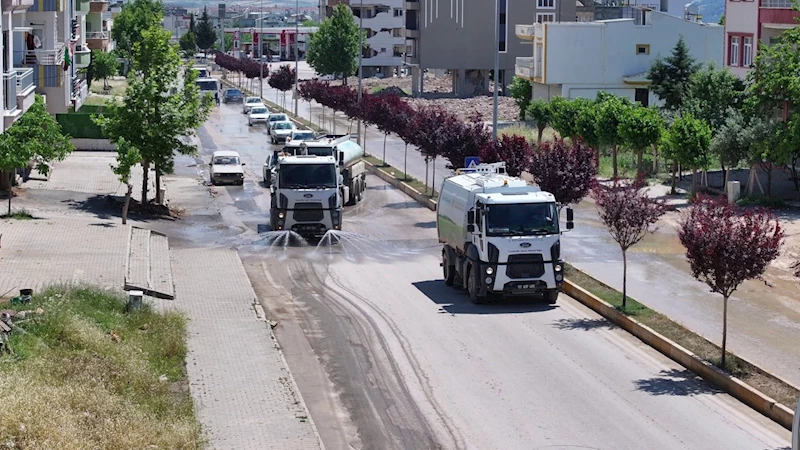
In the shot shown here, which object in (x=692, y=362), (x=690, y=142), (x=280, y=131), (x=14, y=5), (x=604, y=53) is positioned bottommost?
(x=692, y=362)

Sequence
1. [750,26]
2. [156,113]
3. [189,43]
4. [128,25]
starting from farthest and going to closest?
[189,43]
[128,25]
[750,26]
[156,113]

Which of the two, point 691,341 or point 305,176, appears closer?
point 691,341

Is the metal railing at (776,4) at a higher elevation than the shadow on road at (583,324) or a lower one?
higher

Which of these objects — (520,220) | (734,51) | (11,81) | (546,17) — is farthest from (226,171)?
(546,17)

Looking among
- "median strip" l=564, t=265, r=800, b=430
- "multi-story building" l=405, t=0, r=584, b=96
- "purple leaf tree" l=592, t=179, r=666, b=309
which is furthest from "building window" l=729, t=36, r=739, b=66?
"multi-story building" l=405, t=0, r=584, b=96

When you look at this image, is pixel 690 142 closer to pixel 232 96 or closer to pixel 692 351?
pixel 692 351

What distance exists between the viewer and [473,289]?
2609 cm

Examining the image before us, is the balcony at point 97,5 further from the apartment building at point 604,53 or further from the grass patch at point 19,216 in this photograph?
the grass patch at point 19,216

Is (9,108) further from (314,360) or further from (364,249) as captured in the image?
(314,360)

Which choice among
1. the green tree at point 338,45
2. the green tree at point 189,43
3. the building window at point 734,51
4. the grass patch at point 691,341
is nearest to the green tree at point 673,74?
the building window at point 734,51

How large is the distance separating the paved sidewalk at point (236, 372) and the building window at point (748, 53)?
31.4 metres

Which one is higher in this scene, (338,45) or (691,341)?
(338,45)

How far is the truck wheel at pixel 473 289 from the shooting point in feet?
85.0

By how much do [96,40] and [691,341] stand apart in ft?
223
